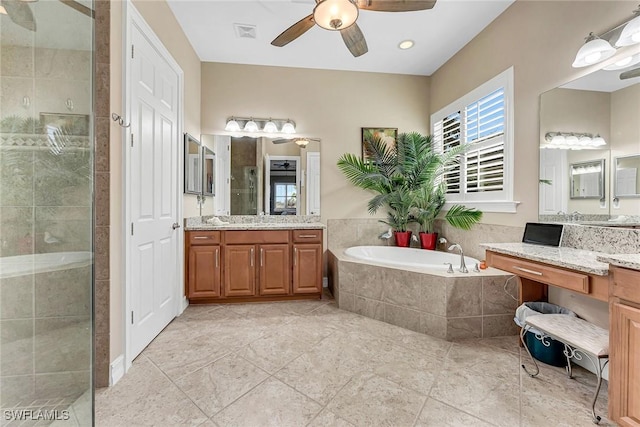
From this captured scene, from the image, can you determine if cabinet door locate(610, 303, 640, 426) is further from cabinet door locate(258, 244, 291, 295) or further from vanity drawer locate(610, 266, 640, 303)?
cabinet door locate(258, 244, 291, 295)

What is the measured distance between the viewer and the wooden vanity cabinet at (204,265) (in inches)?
116

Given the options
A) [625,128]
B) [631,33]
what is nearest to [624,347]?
[625,128]

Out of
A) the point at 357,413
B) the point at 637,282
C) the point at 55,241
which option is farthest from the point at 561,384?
the point at 55,241

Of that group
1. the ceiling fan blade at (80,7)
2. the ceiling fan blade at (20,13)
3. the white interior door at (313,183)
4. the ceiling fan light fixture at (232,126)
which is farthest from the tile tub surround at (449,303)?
the ceiling fan blade at (20,13)

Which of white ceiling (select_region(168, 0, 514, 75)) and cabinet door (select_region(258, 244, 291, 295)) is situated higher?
white ceiling (select_region(168, 0, 514, 75))

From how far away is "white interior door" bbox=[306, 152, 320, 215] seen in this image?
12.0ft

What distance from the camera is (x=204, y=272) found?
2.98 metres

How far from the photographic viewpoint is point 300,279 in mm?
3152

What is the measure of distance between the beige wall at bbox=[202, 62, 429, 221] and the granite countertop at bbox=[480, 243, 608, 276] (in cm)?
200

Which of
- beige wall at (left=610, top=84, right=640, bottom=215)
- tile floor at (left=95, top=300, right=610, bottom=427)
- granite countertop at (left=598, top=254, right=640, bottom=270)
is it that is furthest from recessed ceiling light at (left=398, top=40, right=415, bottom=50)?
tile floor at (left=95, top=300, right=610, bottom=427)

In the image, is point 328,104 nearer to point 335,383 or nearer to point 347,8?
point 347,8

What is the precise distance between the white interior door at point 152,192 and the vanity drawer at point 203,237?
0.23 metres

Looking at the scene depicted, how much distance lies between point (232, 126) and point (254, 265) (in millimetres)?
1809

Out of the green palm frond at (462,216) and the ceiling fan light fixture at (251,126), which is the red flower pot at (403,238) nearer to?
the green palm frond at (462,216)
